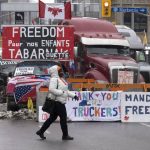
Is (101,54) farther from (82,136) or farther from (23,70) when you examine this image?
(82,136)

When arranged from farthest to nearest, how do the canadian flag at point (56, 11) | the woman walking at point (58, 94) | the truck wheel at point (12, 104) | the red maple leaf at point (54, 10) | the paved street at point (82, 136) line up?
the canadian flag at point (56, 11)
the red maple leaf at point (54, 10)
the truck wheel at point (12, 104)
the woman walking at point (58, 94)
the paved street at point (82, 136)

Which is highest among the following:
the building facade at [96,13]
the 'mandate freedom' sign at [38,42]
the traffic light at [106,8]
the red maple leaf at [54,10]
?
the red maple leaf at [54,10]

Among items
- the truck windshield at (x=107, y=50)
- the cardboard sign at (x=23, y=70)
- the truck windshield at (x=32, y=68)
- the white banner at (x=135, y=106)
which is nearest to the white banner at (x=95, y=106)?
the white banner at (x=135, y=106)

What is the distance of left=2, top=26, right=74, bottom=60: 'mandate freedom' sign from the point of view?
22.4 m

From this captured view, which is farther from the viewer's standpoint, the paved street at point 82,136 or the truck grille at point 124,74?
the truck grille at point 124,74

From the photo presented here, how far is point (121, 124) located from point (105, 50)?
7709mm

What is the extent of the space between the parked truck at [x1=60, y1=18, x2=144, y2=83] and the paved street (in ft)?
16.8

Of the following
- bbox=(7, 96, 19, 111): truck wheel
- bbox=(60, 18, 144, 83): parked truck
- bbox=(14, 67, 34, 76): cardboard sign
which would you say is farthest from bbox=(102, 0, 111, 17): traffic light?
bbox=(7, 96, 19, 111): truck wheel

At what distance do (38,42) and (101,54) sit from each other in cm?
276

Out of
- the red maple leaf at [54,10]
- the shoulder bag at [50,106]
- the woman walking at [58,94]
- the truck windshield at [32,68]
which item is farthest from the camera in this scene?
the red maple leaf at [54,10]

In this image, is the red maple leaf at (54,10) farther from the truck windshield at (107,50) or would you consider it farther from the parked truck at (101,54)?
the truck windshield at (107,50)

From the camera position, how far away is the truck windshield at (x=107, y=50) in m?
23.9

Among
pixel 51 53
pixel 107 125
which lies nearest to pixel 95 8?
pixel 51 53

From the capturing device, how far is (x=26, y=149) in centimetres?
1156
